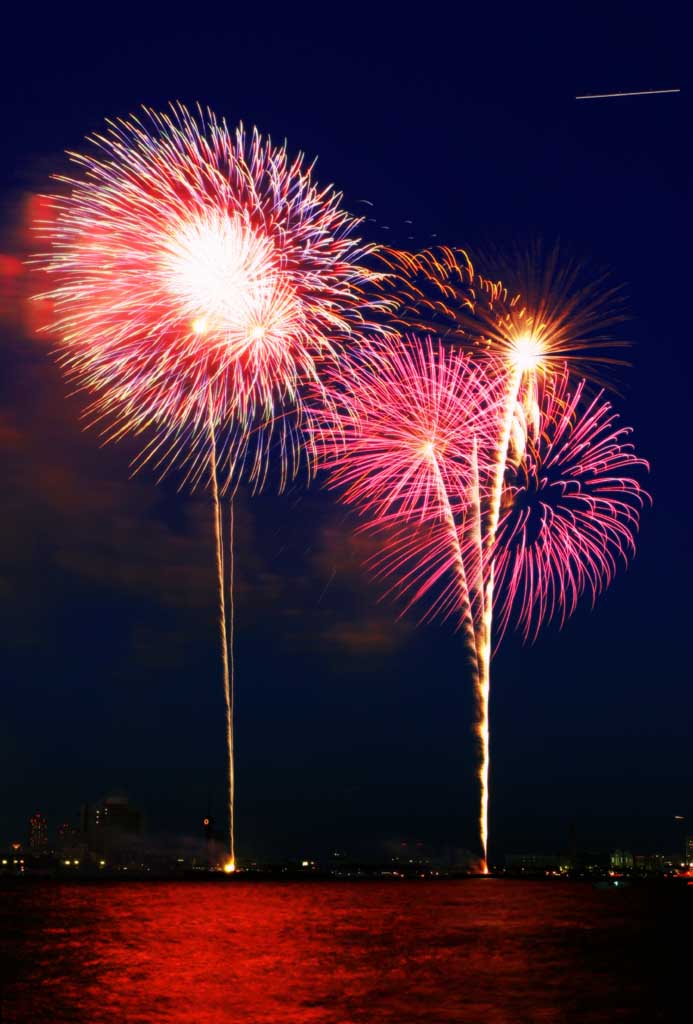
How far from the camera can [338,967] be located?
112 ft

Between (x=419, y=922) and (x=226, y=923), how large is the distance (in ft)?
31.1

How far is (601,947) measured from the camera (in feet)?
142

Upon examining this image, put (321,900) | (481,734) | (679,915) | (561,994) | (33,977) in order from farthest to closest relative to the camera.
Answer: (321,900), (679,915), (481,734), (33,977), (561,994)

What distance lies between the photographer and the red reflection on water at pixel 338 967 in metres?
25.1

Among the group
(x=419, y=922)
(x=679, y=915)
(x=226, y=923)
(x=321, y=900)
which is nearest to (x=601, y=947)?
(x=419, y=922)

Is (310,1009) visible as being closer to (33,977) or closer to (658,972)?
(33,977)

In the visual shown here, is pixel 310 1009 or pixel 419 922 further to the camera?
pixel 419 922

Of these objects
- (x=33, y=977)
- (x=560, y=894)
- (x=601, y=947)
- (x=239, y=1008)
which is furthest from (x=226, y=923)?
(x=560, y=894)

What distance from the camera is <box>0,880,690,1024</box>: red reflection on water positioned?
25.1m

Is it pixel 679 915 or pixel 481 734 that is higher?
pixel 481 734

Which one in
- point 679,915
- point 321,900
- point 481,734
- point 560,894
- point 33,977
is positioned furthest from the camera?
point 560,894

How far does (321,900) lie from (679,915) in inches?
1029

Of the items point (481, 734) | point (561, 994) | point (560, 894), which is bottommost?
point (560, 894)

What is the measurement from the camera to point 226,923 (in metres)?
55.2
